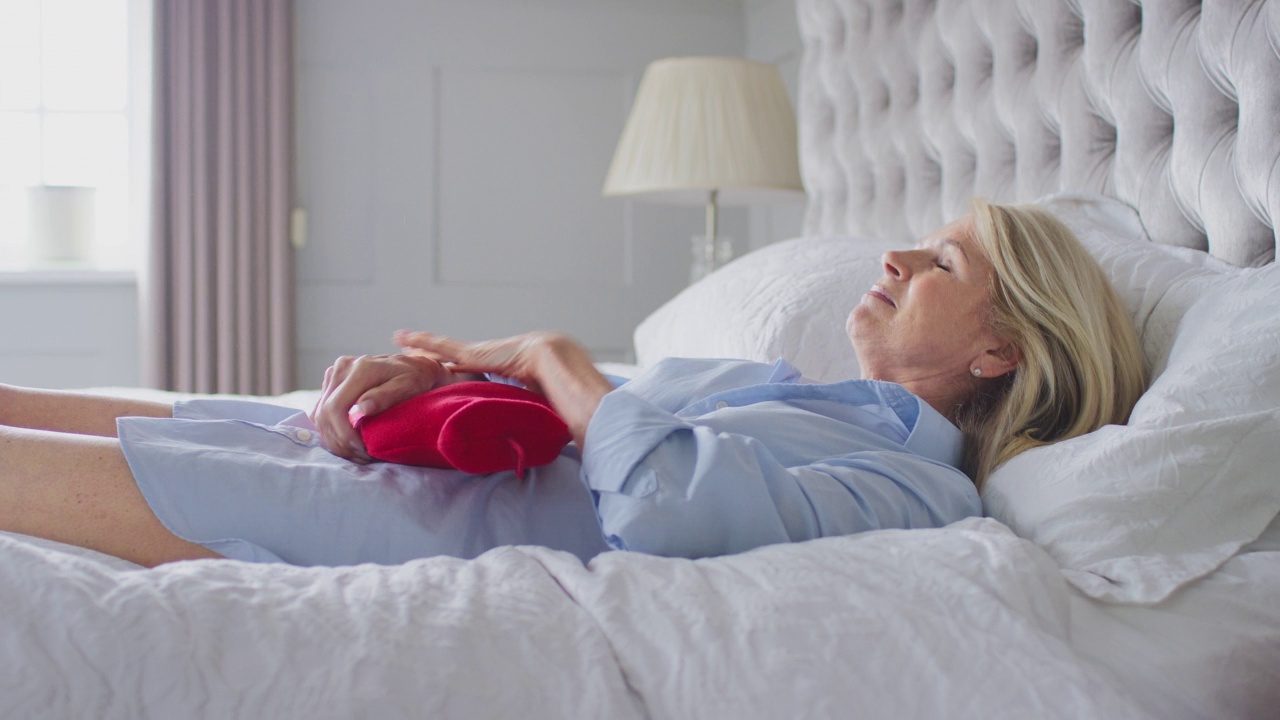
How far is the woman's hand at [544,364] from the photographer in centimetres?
109

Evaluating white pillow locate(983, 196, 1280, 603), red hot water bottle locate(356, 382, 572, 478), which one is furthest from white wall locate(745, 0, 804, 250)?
red hot water bottle locate(356, 382, 572, 478)

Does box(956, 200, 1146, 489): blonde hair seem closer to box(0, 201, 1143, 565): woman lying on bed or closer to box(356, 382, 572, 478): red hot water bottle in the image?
box(0, 201, 1143, 565): woman lying on bed

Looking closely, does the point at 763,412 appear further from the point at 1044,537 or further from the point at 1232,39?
the point at 1232,39

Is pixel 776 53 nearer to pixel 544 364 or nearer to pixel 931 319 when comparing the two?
pixel 931 319

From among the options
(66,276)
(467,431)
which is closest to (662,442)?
(467,431)

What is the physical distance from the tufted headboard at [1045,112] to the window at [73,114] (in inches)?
84.4

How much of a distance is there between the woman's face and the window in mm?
2669

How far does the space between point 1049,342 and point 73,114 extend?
3162 millimetres

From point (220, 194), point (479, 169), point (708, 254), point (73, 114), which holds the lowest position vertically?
point (708, 254)

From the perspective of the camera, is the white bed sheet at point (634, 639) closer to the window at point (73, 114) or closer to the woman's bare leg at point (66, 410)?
the woman's bare leg at point (66, 410)

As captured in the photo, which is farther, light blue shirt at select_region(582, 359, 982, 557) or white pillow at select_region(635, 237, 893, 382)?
white pillow at select_region(635, 237, 893, 382)

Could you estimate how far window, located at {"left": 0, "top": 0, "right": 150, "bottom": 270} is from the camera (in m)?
3.30

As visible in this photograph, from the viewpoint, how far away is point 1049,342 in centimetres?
126

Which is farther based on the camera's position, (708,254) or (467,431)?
(708,254)
